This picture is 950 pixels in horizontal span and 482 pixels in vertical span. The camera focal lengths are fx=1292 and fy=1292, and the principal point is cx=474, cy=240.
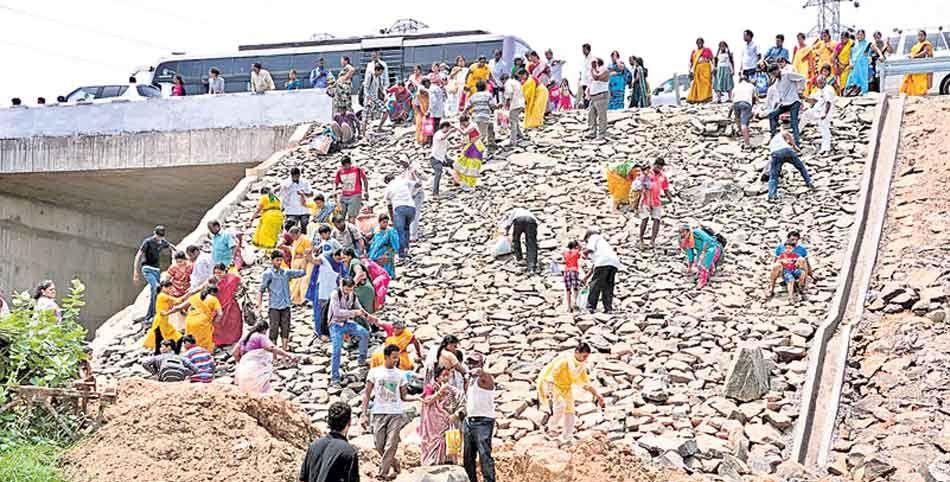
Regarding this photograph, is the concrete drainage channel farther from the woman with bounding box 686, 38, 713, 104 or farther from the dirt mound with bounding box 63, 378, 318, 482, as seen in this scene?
the dirt mound with bounding box 63, 378, 318, 482

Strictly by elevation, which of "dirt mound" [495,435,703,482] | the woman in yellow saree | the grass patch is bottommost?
"dirt mound" [495,435,703,482]

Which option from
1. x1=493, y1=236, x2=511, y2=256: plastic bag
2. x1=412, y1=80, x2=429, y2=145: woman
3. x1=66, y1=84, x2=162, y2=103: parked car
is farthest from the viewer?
x1=66, y1=84, x2=162, y2=103: parked car

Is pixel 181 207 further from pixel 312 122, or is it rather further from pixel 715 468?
pixel 715 468

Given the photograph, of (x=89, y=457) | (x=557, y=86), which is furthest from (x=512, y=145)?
(x=89, y=457)

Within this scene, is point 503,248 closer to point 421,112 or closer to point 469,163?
point 469,163

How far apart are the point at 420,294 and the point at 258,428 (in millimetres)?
6529

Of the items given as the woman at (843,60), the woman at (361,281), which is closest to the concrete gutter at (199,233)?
the woman at (361,281)

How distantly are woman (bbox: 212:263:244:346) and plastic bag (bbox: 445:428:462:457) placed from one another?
18.0 feet

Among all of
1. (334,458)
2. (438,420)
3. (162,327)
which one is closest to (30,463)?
(334,458)

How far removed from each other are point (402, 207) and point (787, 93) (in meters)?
6.49

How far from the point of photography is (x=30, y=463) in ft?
31.2

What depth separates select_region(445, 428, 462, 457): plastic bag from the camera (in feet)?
37.5

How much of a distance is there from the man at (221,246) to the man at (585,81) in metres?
7.29

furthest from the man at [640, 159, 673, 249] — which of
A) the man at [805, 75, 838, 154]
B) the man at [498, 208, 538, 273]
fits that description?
the man at [805, 75, 838, 154]
